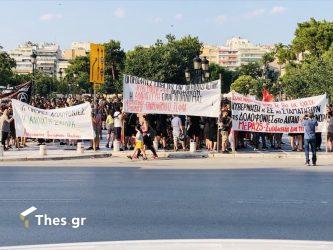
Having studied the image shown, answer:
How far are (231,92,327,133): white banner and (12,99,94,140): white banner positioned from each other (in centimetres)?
575

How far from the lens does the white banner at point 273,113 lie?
87.4ft

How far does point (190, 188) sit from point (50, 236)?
611cm

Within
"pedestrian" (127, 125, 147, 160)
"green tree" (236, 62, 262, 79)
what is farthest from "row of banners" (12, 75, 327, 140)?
"green tree" (236, 62, 262, 79)

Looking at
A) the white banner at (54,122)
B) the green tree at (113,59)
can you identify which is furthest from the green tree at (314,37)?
the white banner at (54,122)

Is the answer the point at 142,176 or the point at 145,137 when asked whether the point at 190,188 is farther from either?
the point at 145,137

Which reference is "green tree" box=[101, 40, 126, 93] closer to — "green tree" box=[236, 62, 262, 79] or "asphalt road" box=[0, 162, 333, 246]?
"green tree" box=[236, 62, 262, 79]

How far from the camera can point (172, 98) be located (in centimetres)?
2681

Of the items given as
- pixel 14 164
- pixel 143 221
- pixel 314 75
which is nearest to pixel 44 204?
pixel 143 221

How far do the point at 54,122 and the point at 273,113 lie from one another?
851 centimetres

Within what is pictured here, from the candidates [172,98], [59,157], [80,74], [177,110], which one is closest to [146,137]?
[177,110]

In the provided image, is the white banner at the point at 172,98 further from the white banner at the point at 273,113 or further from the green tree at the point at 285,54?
the green tree at the point at 285,54

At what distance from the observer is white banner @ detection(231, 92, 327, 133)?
87.4 feet

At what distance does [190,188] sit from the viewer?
50.2 feet

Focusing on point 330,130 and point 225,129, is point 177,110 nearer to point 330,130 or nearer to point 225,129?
point 225,129
